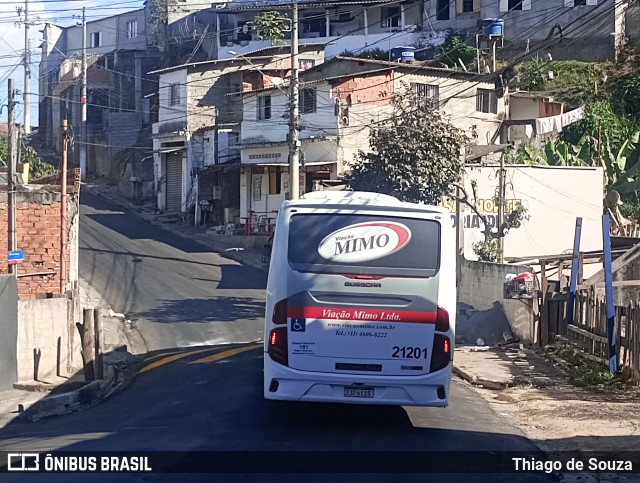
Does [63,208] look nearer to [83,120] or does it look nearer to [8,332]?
[8,332]

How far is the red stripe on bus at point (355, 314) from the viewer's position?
11.2 m

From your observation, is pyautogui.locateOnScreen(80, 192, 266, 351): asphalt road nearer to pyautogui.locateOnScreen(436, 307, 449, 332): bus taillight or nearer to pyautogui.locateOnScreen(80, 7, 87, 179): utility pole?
pyautogui.locateOnScreen(436, 307, 449, 332): bus taillight

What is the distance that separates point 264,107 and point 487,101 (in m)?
10.7

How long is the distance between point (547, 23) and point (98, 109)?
34346mm

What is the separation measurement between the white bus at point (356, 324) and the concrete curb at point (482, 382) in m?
4.61

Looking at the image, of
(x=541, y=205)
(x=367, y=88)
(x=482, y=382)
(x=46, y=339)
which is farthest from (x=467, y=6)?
(x=482, y=382)

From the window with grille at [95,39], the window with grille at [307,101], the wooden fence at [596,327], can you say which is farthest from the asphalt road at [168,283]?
the window with grille at [95,39]

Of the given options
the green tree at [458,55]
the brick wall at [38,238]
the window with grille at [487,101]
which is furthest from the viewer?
the green tree at [458,55]

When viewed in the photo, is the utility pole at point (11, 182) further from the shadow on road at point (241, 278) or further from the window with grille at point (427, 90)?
the window with grille at point (427, 90)

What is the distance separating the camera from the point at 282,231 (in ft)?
37.7

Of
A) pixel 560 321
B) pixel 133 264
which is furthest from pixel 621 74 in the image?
pixel 560 321

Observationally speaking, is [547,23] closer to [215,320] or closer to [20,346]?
[215,320]

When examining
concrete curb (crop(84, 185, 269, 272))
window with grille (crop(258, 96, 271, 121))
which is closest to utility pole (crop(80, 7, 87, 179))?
concrete curb (crop(84, 185, 269, 272))

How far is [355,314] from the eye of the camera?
11.2 meters
